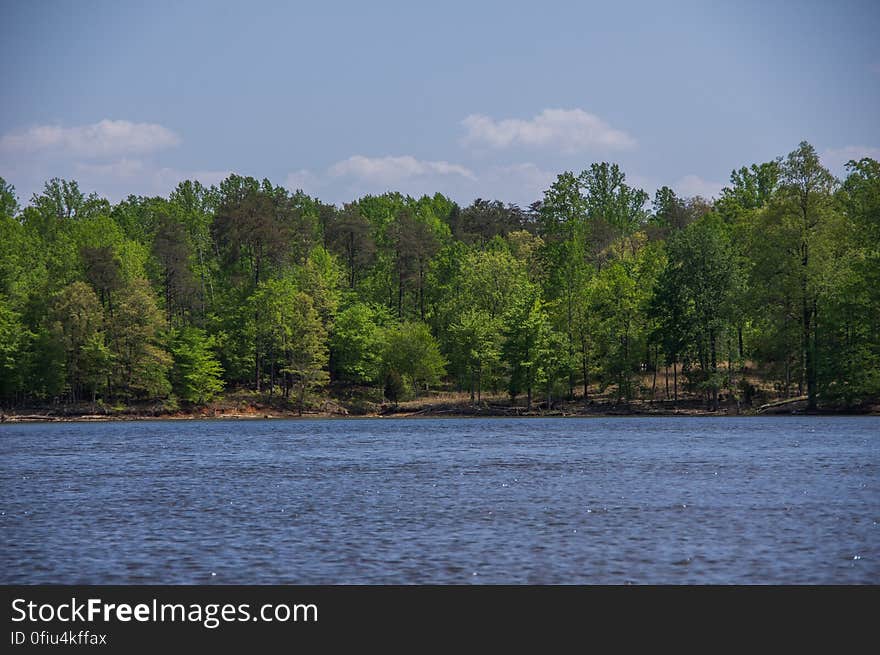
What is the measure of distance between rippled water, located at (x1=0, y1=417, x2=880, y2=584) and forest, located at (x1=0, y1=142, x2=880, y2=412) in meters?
29.9

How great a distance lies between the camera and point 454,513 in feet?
104

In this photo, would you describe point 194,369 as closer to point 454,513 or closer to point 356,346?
point 356,346

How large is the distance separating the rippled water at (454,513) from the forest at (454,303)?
29918mm

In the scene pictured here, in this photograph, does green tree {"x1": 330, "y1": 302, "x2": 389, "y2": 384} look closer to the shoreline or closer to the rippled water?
the shoreline

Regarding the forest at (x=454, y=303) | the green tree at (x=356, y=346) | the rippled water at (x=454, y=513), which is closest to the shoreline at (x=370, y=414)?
the forest at (x=454, y=303)

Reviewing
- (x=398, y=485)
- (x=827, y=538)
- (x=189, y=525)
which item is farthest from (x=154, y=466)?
(x=827, y=538)

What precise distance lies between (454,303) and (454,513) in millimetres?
98531

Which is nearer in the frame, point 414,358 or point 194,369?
point 194,369

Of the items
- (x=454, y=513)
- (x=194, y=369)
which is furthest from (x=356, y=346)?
(x=454, y=513)

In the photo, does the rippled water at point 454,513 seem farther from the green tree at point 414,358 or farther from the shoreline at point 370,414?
the green tree at point 414,358

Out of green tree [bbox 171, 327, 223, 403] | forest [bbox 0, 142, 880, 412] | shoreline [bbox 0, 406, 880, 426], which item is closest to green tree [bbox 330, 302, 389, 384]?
forest [bbox 0, 142, 880, 412]

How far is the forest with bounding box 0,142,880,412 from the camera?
90312 millimetres

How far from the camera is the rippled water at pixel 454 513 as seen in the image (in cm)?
2303

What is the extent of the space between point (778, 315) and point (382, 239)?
78.1m
